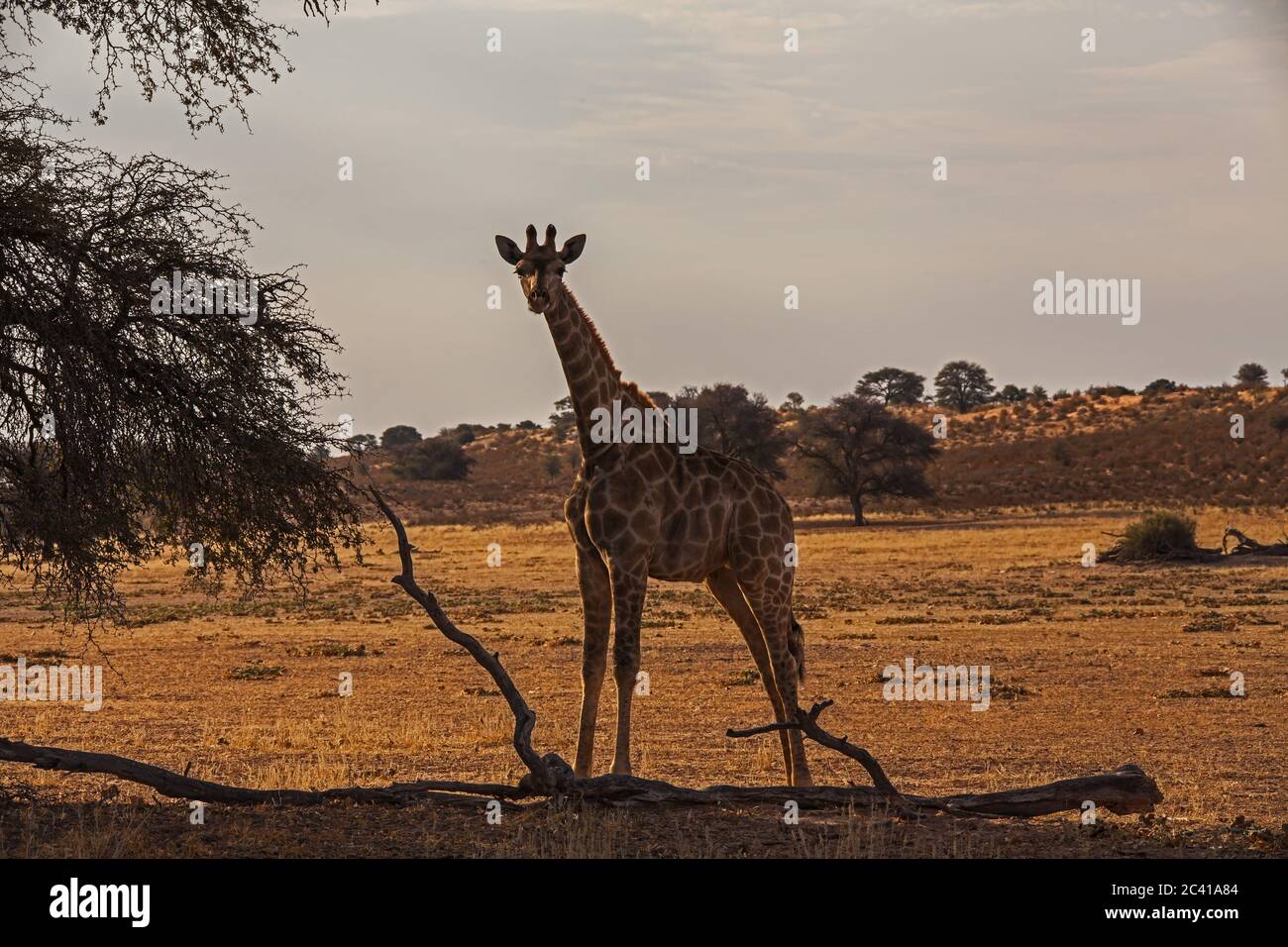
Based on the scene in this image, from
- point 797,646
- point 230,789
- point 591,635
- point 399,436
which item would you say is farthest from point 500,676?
point 399,436

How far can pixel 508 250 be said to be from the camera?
11750 mm

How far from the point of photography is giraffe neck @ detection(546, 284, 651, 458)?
12.2m

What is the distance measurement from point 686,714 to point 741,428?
55198 millimetres

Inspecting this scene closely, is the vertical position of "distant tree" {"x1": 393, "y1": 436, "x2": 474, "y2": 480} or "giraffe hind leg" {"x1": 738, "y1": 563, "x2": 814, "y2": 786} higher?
"distant tree" {"x1": 393, "y1": 436, "x2": 474, "y2": 480}

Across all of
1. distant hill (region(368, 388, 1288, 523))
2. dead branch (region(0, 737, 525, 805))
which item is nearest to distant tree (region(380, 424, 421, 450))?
distant hill (region(368, 388, 1288, 523))

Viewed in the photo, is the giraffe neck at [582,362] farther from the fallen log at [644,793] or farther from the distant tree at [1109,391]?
the distant tree at [1109,391]

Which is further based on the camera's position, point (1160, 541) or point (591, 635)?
point (1160, 541)

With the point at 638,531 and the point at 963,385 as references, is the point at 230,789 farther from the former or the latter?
the point at 963,385

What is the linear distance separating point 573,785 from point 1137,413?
317 ft

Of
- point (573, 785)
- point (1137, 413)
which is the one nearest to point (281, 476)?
point (573, 785)

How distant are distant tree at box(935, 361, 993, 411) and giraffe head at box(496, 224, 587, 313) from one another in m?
120

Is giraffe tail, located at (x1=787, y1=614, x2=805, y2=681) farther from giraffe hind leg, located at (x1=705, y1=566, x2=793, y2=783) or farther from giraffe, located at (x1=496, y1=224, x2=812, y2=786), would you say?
giraffe hind leg, located at (x1=705, y1=566, x2=793, y2=783)

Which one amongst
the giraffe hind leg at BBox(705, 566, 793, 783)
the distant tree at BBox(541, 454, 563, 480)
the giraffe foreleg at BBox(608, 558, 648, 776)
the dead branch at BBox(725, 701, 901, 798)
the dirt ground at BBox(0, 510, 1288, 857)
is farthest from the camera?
the distant tree at BBox(541, 454, 563, 480)
